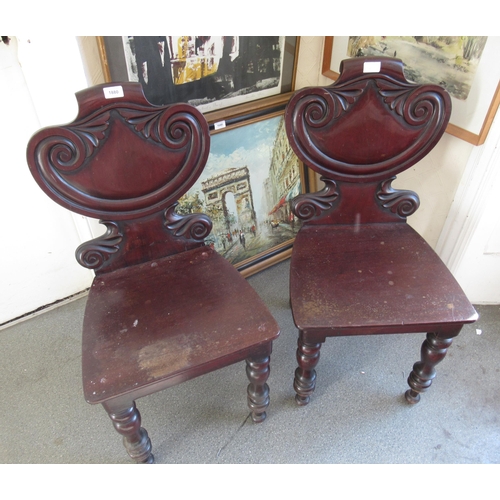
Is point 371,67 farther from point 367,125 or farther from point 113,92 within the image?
point 113,92

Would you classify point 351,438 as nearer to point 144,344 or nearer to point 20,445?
point 144,344

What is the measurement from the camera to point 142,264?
1268 millimetres

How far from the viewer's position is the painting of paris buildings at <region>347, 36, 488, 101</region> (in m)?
1.24

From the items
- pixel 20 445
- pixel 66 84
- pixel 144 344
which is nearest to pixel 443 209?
pixel 144 344

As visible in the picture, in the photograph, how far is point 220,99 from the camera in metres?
1.50

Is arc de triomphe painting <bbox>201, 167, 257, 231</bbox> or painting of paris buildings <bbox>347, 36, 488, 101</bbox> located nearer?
painting of paris buildings <bbox>347, 36, 488, 101</bbox>

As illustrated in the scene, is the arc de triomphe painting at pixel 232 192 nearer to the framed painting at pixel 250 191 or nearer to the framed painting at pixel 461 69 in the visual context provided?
the framed painting at pixel 250 191

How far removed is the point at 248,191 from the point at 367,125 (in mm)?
635

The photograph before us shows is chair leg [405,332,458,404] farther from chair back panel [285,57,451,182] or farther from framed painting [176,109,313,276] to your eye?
framed painting [176,109,313,276]

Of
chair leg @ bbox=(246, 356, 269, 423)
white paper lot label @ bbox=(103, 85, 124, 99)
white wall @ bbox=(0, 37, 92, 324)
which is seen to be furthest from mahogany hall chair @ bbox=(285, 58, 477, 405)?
white wall @ bbox=(0, 37, 92, 324)

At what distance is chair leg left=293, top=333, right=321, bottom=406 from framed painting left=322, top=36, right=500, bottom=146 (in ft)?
2.85

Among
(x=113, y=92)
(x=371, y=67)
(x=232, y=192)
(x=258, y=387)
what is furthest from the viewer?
(x=232, y=192)

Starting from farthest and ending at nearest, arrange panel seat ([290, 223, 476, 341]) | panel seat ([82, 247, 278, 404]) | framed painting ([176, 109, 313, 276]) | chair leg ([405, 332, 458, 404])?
framed painting ([176, 109, 313, 276])
chair leg ([405, 332, 458, 404])
panel seat ([290, 223, 476, 341])
panel seat ([82, 247, 278, 404])

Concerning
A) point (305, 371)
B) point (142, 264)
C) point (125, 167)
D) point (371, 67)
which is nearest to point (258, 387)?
point (305, 371)
